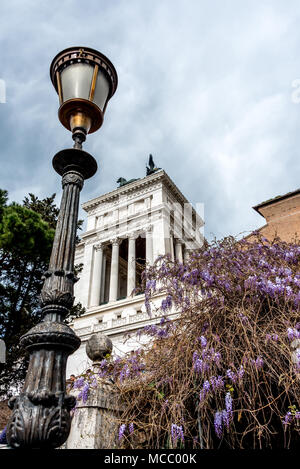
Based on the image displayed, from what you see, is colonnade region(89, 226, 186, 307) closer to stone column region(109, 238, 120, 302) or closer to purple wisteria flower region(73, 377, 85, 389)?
stone column region(109, 238, 120, 302)

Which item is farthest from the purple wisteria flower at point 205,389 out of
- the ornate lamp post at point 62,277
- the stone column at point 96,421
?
the ornate lamp post at point 62,277

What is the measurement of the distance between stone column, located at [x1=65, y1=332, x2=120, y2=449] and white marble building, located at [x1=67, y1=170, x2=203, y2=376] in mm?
25234

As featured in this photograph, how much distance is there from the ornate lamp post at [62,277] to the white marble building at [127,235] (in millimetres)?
27510

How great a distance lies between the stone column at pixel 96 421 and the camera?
16.3 feet

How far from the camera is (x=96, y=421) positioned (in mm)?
5102

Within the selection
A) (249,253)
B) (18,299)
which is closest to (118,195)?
(18,299)

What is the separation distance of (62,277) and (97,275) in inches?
1369

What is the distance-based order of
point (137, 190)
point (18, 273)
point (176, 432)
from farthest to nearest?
1. point (137, 190)
2. point (18, 273)
3. point (176, 432)

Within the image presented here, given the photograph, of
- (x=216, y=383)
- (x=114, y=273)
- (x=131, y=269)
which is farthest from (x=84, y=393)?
(x=114, y=273)

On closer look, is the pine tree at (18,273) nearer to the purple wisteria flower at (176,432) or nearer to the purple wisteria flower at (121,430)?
the purple wisteria flower at (121,430)

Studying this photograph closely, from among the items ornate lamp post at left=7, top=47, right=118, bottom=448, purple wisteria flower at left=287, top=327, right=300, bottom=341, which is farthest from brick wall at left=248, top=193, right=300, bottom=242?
ornate lamp post at left=7, top=47, right=118, bottom=448

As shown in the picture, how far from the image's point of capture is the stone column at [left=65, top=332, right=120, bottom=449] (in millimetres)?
4953

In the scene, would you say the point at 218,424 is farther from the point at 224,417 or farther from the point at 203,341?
the point at 203,341

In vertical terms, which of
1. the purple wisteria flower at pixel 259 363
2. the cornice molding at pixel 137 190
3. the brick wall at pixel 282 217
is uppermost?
the cornice molding at pixel 137 190
